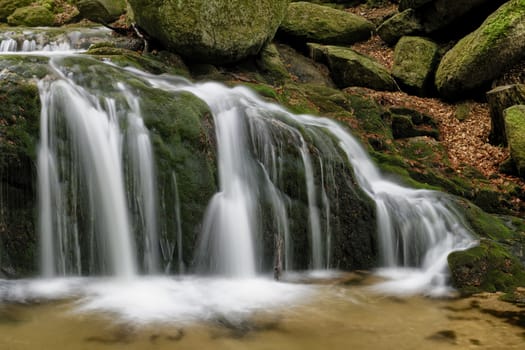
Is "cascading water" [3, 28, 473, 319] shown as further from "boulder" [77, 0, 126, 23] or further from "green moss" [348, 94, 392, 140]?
"boulder" [77, 0, 126, 23]

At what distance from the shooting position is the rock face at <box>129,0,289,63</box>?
8758 mm

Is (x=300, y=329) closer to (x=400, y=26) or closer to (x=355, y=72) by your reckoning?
(x=355, y=72)

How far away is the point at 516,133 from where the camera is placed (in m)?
8.84

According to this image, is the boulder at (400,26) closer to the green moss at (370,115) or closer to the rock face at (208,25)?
the green moss at (370,115)

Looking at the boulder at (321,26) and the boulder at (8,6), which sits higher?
the boulder at (8,6)

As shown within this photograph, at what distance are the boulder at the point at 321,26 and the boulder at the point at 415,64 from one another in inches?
65.6

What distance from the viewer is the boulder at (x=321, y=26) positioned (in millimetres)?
13031

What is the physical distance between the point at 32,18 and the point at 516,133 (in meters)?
14.6

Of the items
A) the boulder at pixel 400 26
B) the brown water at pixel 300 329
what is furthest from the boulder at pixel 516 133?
the boulder at pixel 400 26

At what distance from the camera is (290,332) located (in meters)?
4.01

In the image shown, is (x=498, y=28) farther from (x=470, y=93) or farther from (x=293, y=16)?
(x=293, y=16)

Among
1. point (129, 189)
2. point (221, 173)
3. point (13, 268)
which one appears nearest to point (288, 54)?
point (221, 173)

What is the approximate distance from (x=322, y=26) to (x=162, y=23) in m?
5.91

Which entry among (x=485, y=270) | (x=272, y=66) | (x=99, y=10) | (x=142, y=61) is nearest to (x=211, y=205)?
(x=485, y=270)
